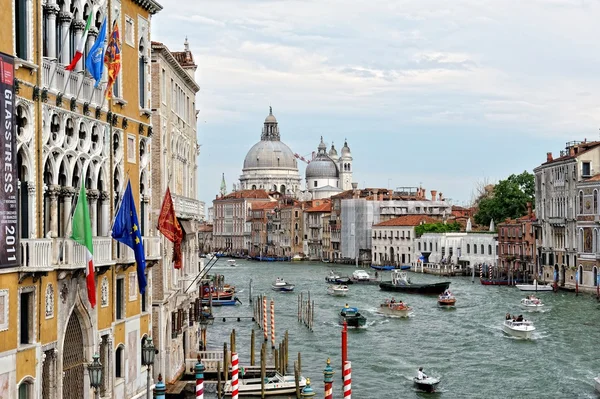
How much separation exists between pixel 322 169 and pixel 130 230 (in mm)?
107536

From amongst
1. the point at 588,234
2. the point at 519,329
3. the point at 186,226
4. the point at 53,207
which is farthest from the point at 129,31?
the point at 588,234

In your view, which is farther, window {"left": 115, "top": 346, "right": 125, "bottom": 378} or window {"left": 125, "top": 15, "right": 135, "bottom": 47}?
window {"left": 125, "top": 15, "right": 135, "bottom": 47}

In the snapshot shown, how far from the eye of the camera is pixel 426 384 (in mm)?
21391

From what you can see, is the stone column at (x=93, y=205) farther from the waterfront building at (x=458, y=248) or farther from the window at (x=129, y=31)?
the waterfront building at (x=458, y=248)

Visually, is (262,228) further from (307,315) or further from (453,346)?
(453,346)

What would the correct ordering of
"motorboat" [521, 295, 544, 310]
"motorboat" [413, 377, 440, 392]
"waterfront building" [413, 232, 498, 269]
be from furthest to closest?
"waterfront building" [413, 232, 498, 269] < "motorboat" [521, 295, 544, 310] < "motorboat" [413, 377, 440, 392]

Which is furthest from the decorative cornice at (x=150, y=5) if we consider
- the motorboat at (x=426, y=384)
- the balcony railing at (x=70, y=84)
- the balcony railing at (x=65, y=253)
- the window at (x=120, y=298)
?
the motorboat at (x=426, y=384)

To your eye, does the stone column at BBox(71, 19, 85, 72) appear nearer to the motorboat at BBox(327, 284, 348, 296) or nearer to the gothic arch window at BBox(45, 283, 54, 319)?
the gothic arch window at BBox(45, 283, 54, 319)

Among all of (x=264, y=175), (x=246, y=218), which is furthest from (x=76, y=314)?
(x=264, y=175)

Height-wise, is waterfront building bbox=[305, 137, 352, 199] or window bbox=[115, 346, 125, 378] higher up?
waterfront building bbox=[305, 137, 352, 199]

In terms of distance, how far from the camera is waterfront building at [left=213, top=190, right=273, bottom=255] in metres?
109

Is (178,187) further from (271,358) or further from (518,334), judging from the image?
(518,334)

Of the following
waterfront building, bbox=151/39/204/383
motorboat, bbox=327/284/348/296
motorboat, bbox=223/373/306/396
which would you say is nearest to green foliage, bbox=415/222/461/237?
motorboat, bbox=327/284/348/296

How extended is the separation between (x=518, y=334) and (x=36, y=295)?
2102 centimetres
